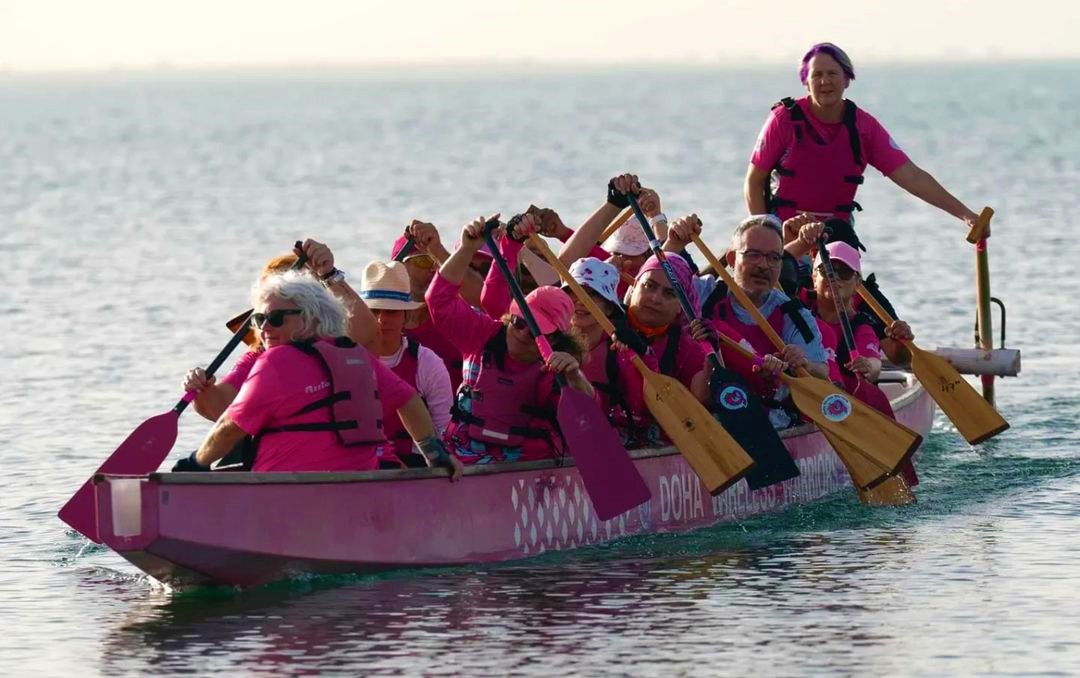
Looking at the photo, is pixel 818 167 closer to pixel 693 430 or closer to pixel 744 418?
pixel 744 418

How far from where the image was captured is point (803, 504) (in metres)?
13.8

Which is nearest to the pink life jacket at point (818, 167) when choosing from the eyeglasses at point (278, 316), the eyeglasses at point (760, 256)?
the eyeglasses at point (760, 256)

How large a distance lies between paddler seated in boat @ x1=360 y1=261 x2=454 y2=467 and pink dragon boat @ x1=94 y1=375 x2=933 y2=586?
45 centimetres

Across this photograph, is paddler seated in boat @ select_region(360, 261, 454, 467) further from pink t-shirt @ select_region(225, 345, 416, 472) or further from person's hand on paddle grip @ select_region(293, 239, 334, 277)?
pink t-shirt @ select_region(225, 345, 416, 472)

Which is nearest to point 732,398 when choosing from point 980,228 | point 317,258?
point 317,258

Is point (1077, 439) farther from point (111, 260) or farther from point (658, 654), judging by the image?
point (111, 260)

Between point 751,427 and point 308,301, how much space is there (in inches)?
122

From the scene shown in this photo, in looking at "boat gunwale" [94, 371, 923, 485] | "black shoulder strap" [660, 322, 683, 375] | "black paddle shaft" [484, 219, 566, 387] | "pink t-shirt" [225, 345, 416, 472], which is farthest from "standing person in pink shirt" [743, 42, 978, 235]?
"pink t-shirt" [225, 345, 416, 472]

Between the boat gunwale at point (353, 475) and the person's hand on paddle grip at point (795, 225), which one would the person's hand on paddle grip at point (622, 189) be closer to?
the boat gunwale at point (353, 475)

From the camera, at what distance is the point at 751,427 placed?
1277 centimetres

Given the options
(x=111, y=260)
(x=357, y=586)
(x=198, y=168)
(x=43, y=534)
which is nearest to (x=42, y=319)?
(x=111, y=260)

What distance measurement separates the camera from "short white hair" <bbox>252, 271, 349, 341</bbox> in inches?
414

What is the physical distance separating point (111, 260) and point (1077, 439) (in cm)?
1778

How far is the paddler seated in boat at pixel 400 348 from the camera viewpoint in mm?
11750
